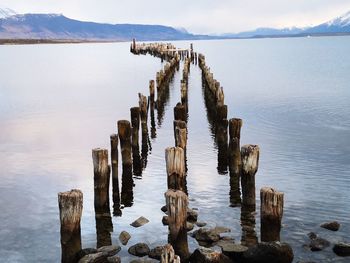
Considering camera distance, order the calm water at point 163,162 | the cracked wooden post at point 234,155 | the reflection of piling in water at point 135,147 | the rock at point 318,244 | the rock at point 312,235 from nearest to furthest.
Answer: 1. the rock at point 318,244
2. the rock at point 312,235
3. the calm water at point 163,162
4. the cracked wooden post at point 234,155
5. the reflection of piling in water at point 135,147

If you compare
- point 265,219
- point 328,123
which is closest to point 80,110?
point 328,123

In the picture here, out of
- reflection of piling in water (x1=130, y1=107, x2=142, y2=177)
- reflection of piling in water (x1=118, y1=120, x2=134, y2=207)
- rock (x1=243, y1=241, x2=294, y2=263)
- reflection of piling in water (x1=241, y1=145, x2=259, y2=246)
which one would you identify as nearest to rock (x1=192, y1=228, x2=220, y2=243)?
reflection of piling in water (x1=241, y1=145, x2=259, y2=246)

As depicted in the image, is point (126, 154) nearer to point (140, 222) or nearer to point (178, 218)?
point (140, 222)

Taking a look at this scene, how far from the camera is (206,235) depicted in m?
11.7

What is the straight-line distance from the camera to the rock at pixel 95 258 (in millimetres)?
10188

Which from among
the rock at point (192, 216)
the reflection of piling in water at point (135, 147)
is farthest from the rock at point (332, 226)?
the reflection of piling in water at point (135, 147)

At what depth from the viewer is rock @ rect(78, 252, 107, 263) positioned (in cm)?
1019

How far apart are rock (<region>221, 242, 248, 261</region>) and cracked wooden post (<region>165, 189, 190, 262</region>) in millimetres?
863

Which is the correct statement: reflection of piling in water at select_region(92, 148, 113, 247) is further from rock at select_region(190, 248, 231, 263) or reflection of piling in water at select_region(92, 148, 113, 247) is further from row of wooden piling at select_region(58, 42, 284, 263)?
rock at select_region(190, 248, 231, 263)

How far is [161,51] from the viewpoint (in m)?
86.9

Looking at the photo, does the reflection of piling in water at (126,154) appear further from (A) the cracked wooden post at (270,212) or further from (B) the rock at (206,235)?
(A) the cracked wooden post at (270,212)

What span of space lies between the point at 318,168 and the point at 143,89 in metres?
31.2

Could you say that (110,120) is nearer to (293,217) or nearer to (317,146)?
(317,146)

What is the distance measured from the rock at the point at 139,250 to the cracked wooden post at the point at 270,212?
2.56 m
